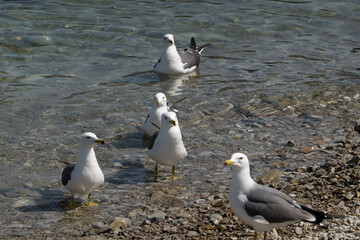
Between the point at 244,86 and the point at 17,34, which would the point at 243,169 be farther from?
the point at 17,34

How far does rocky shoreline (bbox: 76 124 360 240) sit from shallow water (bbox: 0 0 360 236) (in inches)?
18.3

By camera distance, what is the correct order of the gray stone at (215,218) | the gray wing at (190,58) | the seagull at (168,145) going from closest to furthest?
1. the gray stone at (215,218)
2. the seagull at (168,145)
3. the gray wing at (190,58)

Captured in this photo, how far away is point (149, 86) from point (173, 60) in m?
1.22

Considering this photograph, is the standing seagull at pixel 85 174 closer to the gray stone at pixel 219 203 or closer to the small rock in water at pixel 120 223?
the small rock in water at pixel 120 223

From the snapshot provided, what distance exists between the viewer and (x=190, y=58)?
51.0 feet

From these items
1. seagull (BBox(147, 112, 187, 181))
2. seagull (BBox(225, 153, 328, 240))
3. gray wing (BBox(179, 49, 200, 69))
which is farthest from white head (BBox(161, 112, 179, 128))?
gray wing (BBox(179, 49, 200, 69))

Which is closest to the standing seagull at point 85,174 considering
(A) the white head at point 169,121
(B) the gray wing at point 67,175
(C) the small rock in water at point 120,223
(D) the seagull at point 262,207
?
(B) the gray wing at point 67,175

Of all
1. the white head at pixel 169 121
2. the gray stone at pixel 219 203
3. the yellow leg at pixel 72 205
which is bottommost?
the yellow leg at pixel 72 205

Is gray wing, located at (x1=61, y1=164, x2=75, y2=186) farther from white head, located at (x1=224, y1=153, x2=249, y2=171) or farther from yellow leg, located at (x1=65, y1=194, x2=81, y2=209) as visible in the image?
white head, located at (x1=224, y1=153, x2=249, y2=171)

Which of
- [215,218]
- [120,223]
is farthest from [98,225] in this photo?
[215,218]

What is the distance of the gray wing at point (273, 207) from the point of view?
275 inches

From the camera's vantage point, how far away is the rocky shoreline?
7.57m

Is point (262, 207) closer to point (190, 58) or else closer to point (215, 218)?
point (215, 218)

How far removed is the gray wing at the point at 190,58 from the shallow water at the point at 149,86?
0.37 m
